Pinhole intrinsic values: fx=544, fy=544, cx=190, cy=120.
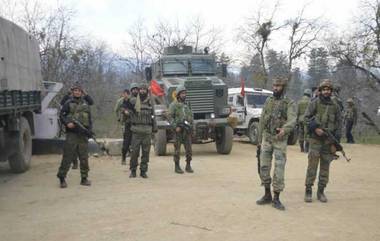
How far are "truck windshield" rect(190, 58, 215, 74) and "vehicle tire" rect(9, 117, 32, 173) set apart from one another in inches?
199

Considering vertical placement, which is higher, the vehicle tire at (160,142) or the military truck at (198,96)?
the military truck at (198,96)

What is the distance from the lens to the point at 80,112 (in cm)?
891

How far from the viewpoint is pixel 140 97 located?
32.3 feet

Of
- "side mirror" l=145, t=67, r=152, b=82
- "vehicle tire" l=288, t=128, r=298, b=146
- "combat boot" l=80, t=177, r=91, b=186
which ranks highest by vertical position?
"side mirror" l=145, t=67, r=152, b=82

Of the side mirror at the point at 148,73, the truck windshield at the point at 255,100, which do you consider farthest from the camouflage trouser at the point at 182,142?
the truck windshield at the point at 255,100

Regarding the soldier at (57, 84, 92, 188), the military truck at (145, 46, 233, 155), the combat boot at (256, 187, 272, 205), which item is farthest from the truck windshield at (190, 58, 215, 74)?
the combat boot at (256, 187, 272, 205)

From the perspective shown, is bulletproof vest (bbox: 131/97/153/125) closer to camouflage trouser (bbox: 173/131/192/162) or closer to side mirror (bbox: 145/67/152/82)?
camouflage trouser (bbox: 173/131/192/162)

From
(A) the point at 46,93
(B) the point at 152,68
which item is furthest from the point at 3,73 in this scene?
(B) the point at 152,68

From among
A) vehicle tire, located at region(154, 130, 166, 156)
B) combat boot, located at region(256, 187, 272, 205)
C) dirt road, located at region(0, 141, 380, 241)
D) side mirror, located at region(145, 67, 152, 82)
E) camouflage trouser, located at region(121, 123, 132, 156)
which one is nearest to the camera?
dirt road, located at region(0, 141, 380, 241)

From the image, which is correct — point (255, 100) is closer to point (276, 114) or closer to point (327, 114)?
point (327, 114)

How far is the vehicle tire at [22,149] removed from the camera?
408 inches

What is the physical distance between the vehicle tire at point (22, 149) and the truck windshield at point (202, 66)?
16.6 ft

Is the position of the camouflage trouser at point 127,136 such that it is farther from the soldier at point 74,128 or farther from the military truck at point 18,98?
the soldier at point 74,128

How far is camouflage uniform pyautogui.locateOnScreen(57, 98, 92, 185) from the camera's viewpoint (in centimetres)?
884
